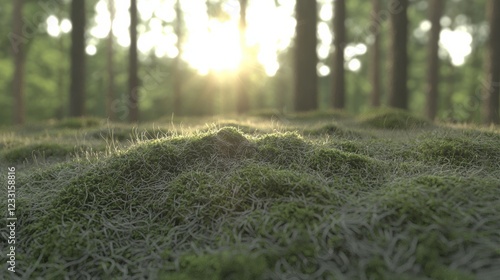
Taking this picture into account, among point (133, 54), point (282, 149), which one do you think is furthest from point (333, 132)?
point (133, 54)

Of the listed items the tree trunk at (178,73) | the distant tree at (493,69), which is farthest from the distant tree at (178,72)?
the distant tree at (493,69)

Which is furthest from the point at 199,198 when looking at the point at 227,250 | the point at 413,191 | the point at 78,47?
the point at 78,47

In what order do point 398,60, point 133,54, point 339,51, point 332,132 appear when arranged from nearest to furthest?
point 332,132 < point 398,60 < point 339,51 < point 133,54

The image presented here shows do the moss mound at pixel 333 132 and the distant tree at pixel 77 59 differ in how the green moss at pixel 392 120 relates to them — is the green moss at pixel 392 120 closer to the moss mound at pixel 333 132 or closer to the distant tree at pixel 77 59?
the moss mound at pixel 333 132

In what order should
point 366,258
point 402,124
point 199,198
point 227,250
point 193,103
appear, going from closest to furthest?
point 366,258, point 227,250, point 199,198, point 402,124, point 193,103

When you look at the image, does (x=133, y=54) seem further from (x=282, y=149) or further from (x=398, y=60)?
(x=282, y=149)

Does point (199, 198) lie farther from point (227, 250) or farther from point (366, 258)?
point (366, 258)

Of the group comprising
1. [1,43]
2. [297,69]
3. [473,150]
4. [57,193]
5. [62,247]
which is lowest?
[62,247]
